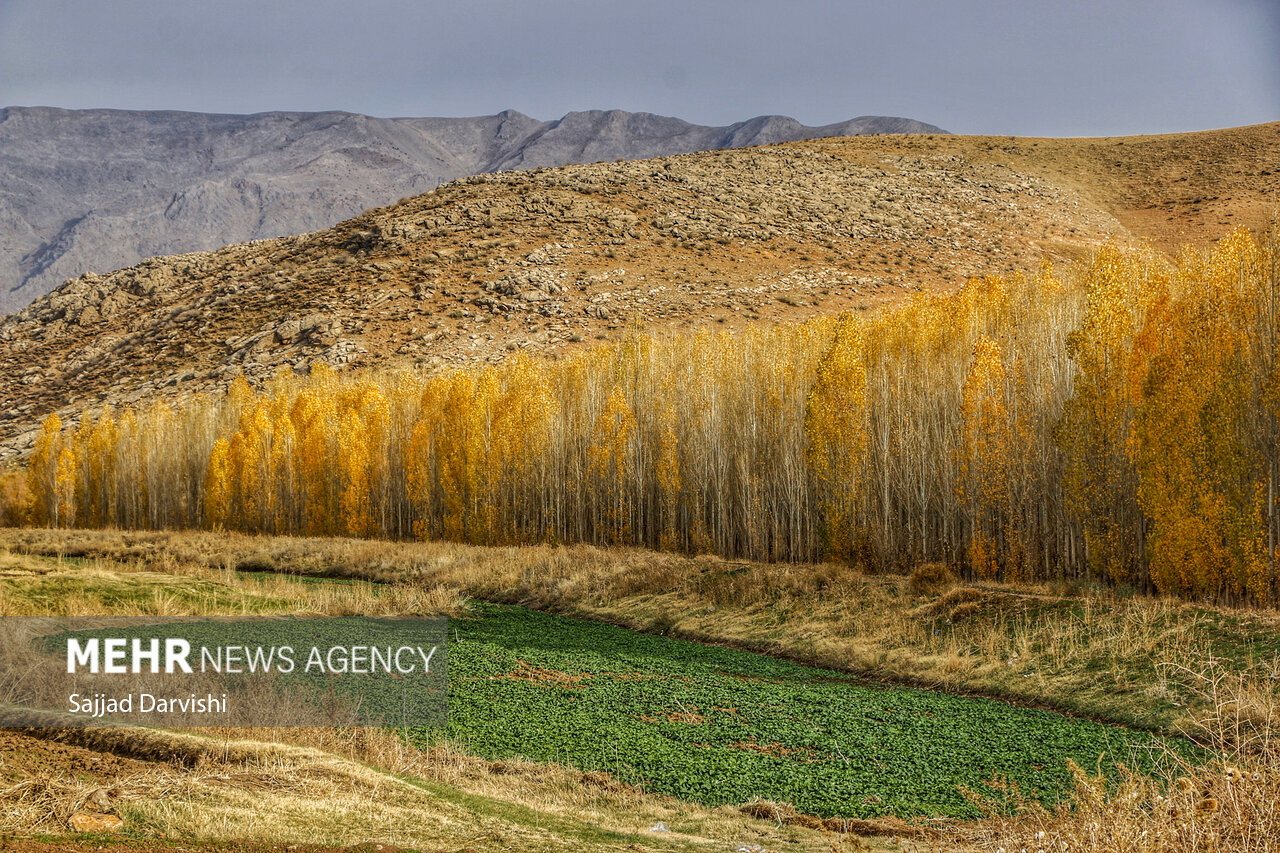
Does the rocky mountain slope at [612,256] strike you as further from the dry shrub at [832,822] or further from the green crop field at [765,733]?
the dry shrub at [832,822]

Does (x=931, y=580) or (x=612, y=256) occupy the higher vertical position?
(x=612, y=256)

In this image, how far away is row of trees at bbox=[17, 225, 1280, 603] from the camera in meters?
19.7

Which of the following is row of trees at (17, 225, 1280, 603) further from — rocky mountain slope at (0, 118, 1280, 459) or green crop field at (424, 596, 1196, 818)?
rocky mountain slope at (0, 118, 1280, 459)

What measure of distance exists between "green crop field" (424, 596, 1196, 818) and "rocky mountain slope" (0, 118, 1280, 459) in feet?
140

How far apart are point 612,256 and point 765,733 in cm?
6084

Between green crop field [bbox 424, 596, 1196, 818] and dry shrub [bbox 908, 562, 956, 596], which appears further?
dry shrub [bbox 908, 562, 956, 596]

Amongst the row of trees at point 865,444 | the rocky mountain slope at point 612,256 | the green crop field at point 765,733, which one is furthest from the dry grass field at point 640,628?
the rocky mountain slope at point 612,256

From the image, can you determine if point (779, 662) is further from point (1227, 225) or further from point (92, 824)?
point (1227, 225)

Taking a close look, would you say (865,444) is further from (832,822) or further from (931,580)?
(832,822)

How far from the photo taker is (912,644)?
19375mm

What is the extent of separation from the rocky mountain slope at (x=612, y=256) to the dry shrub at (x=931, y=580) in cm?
3694

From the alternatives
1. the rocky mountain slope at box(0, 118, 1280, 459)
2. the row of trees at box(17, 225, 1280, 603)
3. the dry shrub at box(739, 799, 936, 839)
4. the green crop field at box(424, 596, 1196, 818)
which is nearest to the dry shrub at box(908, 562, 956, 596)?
the row of trees at box(17, 225, 1280, 603)

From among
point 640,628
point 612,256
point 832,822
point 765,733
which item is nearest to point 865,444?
Result: point 640,628

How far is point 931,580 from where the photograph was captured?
73.6 feet
